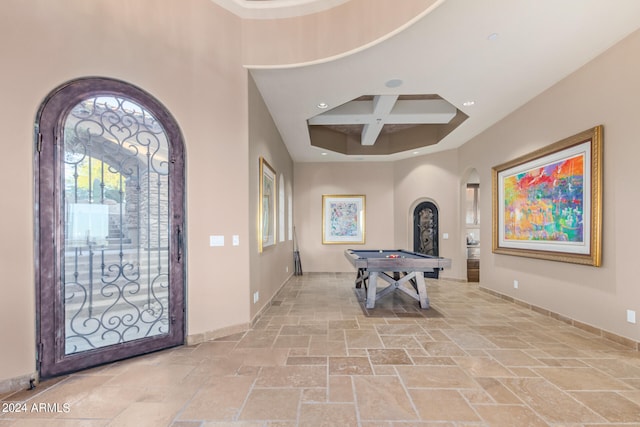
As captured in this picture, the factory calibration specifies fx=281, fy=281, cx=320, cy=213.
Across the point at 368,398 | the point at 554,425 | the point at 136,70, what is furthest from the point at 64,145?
the point at 554,425

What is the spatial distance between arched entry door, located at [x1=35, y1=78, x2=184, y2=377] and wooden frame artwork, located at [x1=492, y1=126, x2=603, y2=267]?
4.52 m

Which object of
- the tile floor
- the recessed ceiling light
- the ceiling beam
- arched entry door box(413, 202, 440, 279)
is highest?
the ceiling beam

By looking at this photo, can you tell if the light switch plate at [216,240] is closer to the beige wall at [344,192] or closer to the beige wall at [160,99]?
the beige wall at [160,99]

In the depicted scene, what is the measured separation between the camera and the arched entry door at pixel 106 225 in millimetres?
2268

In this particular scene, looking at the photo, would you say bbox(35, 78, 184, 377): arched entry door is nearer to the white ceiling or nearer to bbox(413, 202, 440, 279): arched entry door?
the white ceiling

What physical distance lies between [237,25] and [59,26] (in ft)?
5.45

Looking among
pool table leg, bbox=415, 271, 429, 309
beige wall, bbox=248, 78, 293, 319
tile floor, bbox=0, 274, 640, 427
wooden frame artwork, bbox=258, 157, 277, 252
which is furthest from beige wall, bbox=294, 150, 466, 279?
tile floor, bbox=0, 274, 640, 427

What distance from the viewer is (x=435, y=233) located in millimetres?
6828

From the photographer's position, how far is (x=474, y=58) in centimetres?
309

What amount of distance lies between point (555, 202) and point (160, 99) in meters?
4.90

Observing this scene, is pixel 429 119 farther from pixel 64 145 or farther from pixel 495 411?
pixel 64 145

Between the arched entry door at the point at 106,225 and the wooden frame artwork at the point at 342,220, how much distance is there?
16.2 feet

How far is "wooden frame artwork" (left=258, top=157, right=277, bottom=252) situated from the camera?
3.91 metres

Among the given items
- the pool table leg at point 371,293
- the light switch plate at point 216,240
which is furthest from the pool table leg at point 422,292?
the light switch plate at point 216,240
